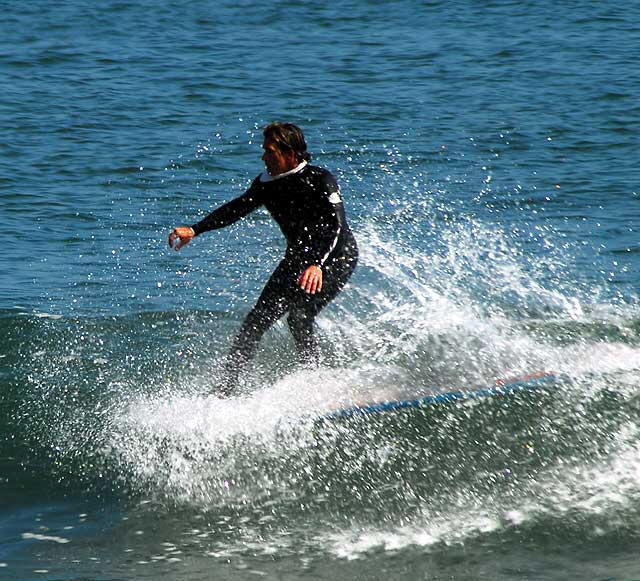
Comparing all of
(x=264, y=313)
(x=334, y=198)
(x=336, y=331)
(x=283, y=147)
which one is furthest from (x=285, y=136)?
(x=336, y=331)

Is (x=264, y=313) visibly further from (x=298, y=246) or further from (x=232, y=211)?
(x=232, y=211)

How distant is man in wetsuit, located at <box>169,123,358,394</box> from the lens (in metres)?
6.77

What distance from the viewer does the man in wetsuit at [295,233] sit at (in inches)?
267

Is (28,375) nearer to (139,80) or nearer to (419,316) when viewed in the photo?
(419,316)

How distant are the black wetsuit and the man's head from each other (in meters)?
0.06

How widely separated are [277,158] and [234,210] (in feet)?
1.70

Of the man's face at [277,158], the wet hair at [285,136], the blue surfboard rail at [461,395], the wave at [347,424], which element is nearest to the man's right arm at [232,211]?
the man's face at [277,158]

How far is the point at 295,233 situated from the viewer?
273 inches

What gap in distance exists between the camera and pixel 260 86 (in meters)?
19.4

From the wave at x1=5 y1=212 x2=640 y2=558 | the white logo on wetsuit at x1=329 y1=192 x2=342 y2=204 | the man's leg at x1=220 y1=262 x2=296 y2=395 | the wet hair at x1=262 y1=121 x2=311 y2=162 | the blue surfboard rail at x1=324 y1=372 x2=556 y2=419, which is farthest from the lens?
the blue surfboard rail at x1=324 y1=372 x2=556 y2=419

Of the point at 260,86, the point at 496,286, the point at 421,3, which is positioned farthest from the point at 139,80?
the point at 496,286

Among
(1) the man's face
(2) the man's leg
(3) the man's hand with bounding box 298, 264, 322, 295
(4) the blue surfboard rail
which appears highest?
(1) the man's face

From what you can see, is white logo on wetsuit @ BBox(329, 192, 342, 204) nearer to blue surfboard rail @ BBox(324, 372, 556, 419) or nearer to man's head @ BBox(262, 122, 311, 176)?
man's head @ BBox(262, 122, 311, 176)

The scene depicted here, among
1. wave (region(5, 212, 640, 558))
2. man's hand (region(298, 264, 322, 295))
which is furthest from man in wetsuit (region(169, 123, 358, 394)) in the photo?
wave (region(5, 212, 640, 558))
